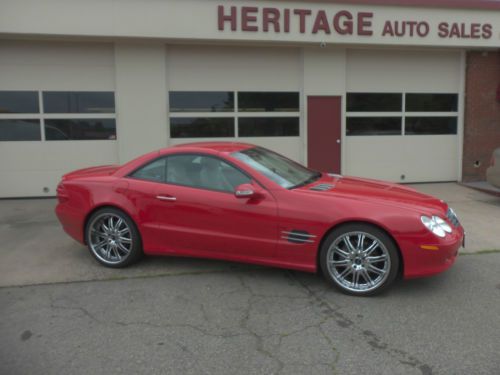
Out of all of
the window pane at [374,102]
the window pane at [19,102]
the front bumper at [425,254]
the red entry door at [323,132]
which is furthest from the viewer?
the window pane at [374,102]

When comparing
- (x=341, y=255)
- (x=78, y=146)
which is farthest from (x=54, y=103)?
(x=341, y=255)

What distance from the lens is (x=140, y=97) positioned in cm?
969

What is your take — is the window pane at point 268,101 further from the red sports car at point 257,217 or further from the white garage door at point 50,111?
the red sports car at point 257,217

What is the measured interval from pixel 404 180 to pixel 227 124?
4537 mm

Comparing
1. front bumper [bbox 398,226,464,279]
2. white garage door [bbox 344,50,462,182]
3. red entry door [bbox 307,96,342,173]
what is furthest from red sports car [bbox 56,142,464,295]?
white garage door [bbox 344,50,462,182]

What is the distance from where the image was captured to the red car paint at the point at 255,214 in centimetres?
411

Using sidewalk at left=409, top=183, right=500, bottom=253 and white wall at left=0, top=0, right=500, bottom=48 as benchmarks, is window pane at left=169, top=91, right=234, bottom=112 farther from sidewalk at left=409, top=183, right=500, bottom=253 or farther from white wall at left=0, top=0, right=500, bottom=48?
sidewalk at left=409, top=183, right=500, bottom=253

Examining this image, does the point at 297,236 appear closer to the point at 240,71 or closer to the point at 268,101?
the point at 268,101

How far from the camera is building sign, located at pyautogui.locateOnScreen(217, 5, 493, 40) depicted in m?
9.23

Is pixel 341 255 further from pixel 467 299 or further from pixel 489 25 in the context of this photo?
pixel 489 25

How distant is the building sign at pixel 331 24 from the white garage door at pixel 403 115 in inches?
31.0

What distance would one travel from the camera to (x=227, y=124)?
1012 centimetres

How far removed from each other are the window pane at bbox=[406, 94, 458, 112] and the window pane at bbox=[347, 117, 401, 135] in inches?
19.8

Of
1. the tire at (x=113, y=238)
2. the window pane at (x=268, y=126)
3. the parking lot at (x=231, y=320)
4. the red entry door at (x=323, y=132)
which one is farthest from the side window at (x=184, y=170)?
the red entry door at (x=323, y=132)
